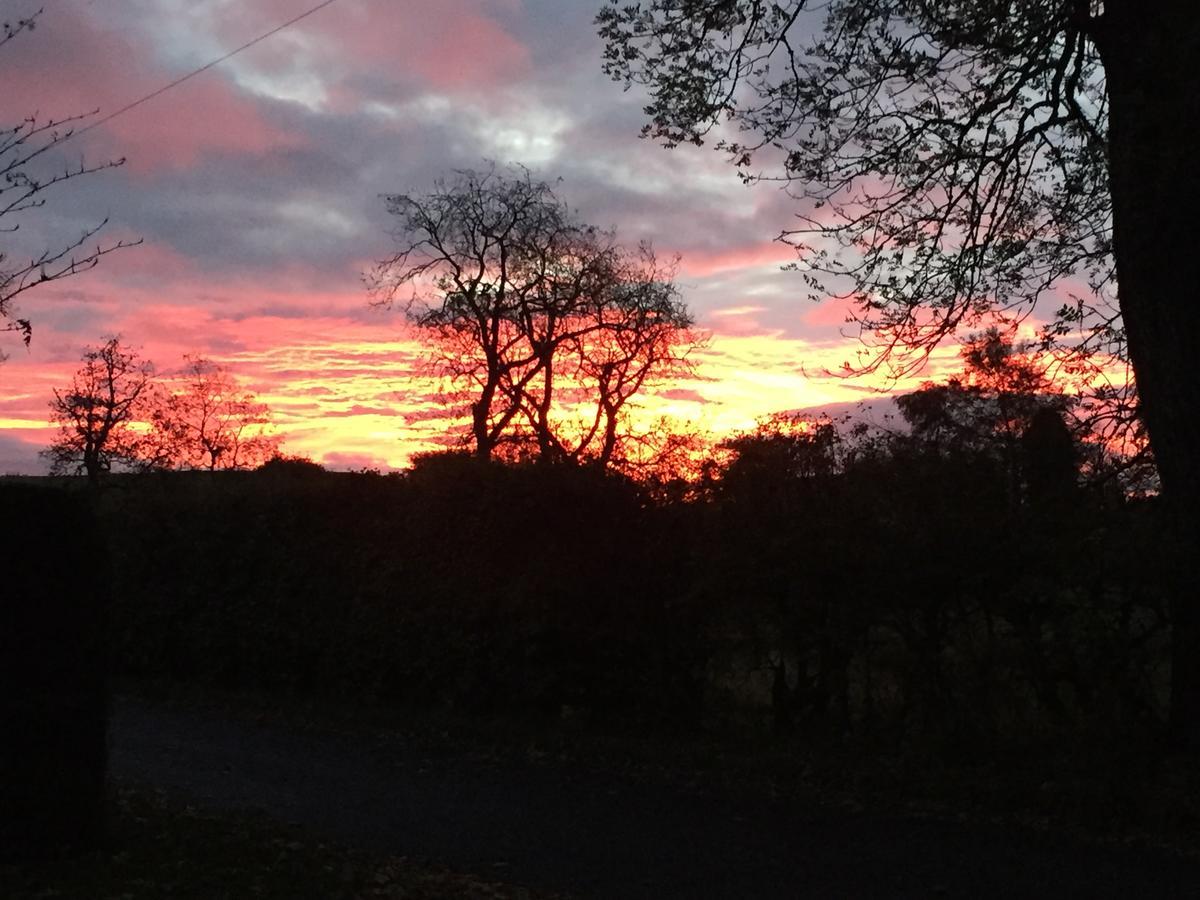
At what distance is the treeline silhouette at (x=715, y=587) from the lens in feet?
34.5

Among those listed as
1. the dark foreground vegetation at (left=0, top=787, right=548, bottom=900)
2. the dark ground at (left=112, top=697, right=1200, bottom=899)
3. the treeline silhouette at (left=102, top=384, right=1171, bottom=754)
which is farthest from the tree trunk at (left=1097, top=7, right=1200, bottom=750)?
the dark foreground vegetation at (left=0, top=787, right=548, bottom=900)

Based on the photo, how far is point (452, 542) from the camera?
15000 mm

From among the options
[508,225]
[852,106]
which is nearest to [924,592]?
[852,106]

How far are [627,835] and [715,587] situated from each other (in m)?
3.99

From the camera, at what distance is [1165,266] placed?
999 cm

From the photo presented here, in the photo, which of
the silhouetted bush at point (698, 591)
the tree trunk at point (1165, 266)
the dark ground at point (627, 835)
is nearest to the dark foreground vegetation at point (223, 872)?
the dark ground at point (627, 835)

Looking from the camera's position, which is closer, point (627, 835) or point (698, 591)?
point (627, 835)

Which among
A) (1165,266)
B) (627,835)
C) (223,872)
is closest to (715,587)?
(627,835)

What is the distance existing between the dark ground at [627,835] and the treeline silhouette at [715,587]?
6.80ft

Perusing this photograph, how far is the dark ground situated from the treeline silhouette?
207 centimetres

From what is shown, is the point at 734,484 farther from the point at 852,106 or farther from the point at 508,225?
the point at 508,225

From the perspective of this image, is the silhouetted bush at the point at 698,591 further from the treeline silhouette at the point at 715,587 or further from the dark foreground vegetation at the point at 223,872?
the dark foreground vegetation at the point at 223,872

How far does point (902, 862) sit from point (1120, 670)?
344 cm

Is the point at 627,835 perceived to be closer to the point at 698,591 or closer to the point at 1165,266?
the point at 698,591
